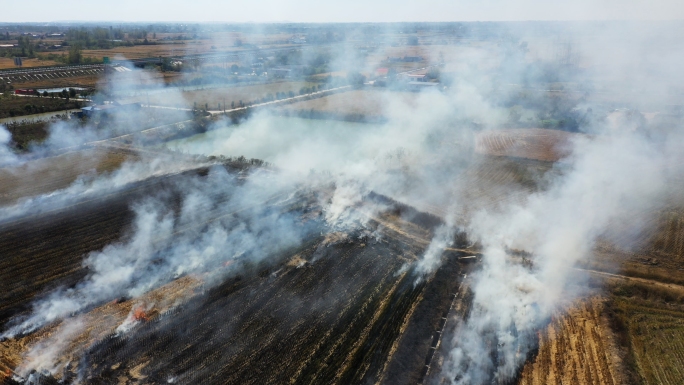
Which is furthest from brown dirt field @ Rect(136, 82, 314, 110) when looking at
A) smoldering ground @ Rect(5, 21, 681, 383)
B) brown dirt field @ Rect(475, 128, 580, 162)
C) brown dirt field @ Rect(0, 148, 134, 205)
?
brown dirt field @ Rect(475, 128, 580, 162)

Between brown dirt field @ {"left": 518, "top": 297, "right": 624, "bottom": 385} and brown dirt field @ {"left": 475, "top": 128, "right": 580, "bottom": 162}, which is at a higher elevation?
brown dirt field @ {"left": 475, "top": 128, "right": 580, "bottom": 162}

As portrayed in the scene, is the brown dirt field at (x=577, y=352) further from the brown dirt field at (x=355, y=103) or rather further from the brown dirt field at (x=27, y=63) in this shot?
the brown dirt field at (x=27, y=63)

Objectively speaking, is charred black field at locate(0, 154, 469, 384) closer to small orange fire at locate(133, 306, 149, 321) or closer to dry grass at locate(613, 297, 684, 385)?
small orange fire at locate(133, 306, 149, 321)

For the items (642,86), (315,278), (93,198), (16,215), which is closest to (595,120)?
(642,86)

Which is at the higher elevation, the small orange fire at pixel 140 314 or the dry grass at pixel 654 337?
the small orange fire at pixel 140 314

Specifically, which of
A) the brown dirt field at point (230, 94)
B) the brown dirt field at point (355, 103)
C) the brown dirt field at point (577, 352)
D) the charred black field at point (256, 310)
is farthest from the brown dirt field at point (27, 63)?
the brown dirt field at point (577, 352)

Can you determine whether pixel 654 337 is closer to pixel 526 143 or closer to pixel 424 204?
pixel 424 204

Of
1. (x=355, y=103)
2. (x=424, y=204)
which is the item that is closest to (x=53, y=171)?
(x=424, y=204)
